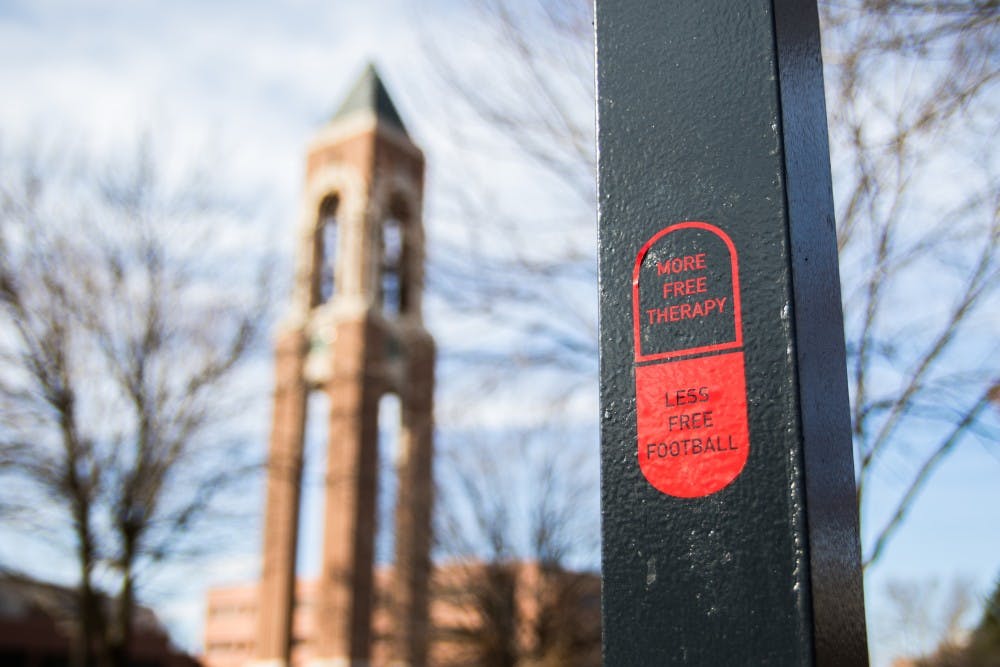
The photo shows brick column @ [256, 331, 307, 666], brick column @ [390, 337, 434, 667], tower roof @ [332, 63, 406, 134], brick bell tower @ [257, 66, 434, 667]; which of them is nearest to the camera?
brick column @ [390, 337, 434, 667]

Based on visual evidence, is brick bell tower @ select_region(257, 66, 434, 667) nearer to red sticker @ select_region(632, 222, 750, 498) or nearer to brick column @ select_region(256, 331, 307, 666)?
brick column @ select_region(256, 331, 307, 666)

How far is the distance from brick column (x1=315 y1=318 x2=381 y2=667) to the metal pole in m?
26.8

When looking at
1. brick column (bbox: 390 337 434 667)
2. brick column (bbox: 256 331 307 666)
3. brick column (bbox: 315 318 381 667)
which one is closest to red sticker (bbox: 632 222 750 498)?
brick column (bbox: 390 337 434 667)

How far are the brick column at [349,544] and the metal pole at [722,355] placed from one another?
1057 inches

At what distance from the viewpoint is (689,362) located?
1.82 metres

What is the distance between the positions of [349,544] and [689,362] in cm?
2970

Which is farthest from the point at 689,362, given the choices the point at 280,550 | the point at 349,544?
the point at 280,550

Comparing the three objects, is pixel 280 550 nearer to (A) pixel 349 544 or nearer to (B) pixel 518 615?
(A) pixel 349 544

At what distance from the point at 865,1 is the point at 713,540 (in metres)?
4.47

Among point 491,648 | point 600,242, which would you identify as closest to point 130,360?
point 491,648

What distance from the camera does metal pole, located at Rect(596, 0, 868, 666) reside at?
1.68 metres

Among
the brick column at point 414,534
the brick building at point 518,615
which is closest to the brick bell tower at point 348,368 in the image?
the brick column at point 414,534

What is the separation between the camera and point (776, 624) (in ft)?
5.31

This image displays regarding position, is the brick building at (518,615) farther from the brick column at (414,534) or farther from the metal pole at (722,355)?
the metal pole at (722,355)
